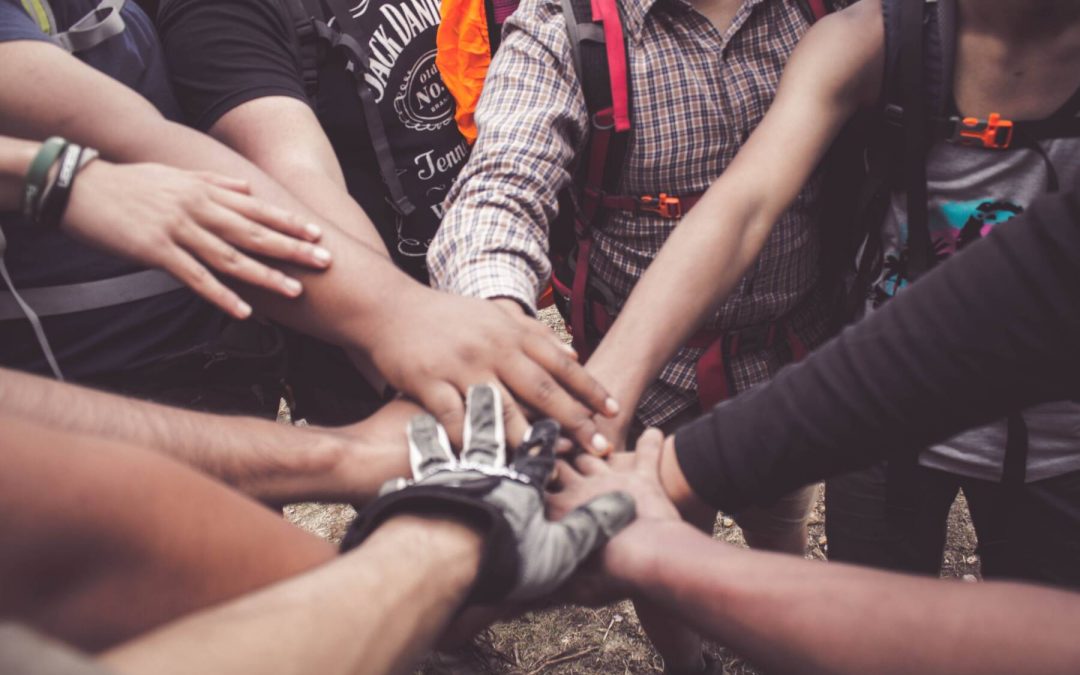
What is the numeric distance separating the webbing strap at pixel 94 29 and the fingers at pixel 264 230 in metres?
0.56

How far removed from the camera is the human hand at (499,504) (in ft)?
4.30

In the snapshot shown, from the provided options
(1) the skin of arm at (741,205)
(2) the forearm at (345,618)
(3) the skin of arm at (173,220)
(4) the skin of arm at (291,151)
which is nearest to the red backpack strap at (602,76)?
(1) the skin of arm at (741,205)

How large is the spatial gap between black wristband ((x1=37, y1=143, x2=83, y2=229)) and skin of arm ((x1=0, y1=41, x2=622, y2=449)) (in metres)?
0.16

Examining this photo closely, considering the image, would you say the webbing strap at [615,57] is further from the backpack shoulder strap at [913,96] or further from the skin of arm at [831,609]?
the skin of arm at [831,609]

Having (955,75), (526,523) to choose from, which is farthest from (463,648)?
(955,75)

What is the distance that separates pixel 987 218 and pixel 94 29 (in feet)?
7.19

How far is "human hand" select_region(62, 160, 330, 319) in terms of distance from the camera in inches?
66.0

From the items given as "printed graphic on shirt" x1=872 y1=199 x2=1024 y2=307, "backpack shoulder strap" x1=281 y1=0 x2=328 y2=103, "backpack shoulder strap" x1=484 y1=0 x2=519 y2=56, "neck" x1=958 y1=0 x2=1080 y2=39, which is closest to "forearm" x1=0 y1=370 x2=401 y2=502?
"backpack shoulder strap" x1=281 y1=0 x2=328 y2=103

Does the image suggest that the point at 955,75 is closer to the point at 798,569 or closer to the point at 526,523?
the point at 798,569

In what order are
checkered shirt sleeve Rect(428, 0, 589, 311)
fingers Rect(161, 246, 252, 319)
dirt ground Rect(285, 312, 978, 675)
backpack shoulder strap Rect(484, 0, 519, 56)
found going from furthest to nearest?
dirt ground Rect(285, 312, 978, 675)
backpack shoulder strap Rect(484, 0, 519, 56)
checkered shirt sleeve Rect(428, 0, 589, 311)
fingers Rect(161, 246, 252, 319)

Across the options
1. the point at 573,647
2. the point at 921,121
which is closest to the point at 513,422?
the point at 921,121

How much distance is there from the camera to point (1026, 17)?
5.87 feet

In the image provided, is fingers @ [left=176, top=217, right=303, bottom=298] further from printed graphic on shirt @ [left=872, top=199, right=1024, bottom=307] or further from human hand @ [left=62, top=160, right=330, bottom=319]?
printed graphic on shirt @ [left=872, top=199, right=1024, bottom=307]

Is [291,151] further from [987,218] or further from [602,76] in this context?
[987,218]
